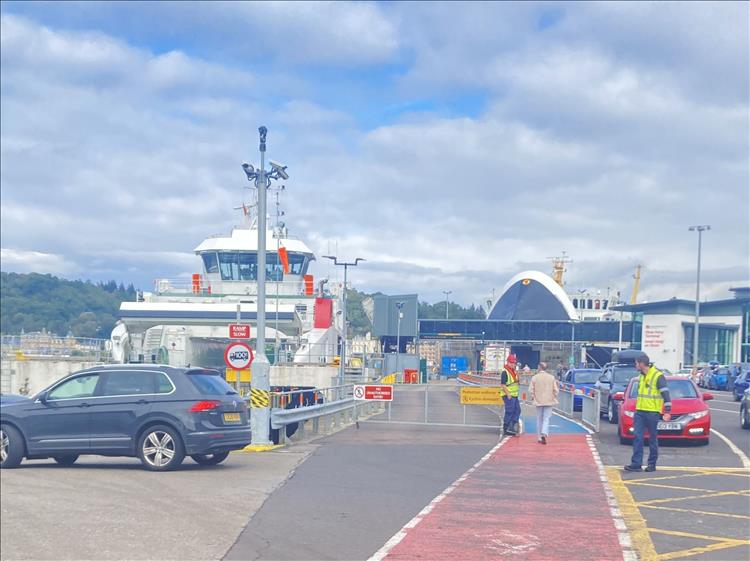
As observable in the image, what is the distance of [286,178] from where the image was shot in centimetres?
1839

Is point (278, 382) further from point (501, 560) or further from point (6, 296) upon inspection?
point (501, 560)

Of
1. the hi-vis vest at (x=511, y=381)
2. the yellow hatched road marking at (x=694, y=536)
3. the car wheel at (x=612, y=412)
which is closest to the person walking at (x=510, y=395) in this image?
the hi-vis vest at (x=511, y=381)

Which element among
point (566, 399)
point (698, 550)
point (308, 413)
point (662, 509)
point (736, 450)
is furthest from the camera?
point (566, 399)

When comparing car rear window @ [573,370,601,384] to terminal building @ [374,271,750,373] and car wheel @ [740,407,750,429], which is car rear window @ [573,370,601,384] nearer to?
car wheel @ [740,407,750,429]

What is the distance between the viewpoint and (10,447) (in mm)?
13047

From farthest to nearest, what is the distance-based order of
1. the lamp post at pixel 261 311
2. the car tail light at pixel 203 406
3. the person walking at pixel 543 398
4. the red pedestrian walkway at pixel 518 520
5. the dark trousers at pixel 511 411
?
the dark trousers at pixel 511 411 < the person walking at pixel 543 398 < the lamp post at pixel 261 311 < the car tail light at pixel 203 406 < the red pedestrian walkway at pixel 518 520

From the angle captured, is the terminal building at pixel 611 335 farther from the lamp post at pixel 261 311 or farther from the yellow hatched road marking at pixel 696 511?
the yellow hatched road marking at pixel 696 511

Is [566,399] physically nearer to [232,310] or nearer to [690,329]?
[232,310]

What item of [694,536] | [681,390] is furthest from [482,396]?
[694,536]

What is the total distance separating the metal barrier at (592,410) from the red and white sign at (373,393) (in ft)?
16.6

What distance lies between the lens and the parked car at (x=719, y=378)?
167ft

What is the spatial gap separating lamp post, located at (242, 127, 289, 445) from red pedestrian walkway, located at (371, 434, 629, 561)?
4.33m

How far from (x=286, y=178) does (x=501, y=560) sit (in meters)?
11.8

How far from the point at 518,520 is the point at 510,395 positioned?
10.9 meters
